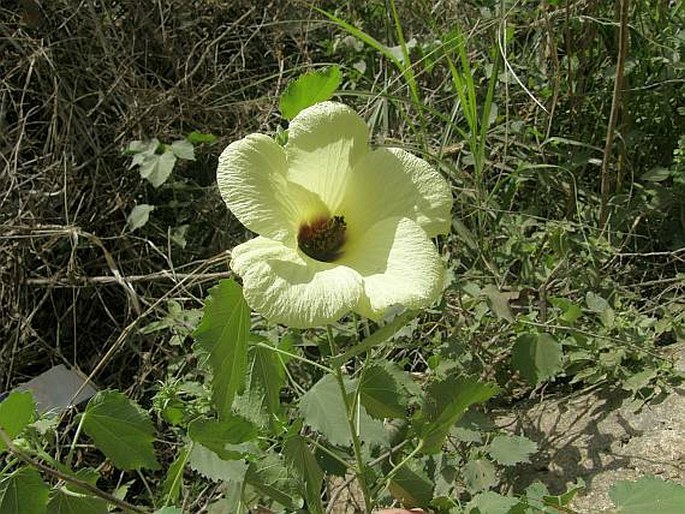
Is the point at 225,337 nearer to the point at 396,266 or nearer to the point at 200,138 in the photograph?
the point at 396,266

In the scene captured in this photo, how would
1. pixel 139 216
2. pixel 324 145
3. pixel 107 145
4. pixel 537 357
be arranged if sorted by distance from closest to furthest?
pixel 324 145 → pixel 537 357 → pixel 139 216 → pixel 107 145

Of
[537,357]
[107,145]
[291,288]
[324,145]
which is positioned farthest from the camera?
[107,145]

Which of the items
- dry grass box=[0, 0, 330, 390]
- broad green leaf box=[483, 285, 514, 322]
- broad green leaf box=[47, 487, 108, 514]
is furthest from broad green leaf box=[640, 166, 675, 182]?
broad green leaf box=[47, 487, 108, 514]

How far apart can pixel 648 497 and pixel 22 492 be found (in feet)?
2.55

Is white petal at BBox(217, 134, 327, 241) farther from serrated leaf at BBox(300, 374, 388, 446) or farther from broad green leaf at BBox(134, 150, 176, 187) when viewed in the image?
broad green leaf at BBox(134, 150, 176, 187)

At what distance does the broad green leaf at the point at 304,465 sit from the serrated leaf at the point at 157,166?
1.29m

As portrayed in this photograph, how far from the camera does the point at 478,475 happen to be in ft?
4.47

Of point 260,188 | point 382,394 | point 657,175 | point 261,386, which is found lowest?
point 657,175

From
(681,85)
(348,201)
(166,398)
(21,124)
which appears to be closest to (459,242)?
(681,85)

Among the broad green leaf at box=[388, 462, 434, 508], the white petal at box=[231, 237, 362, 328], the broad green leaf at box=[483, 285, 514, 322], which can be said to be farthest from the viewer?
the broad green leaf at box=[483, 285, 514, 322]

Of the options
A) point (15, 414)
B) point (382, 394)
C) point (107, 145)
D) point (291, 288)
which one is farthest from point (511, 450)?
point (107, 145)

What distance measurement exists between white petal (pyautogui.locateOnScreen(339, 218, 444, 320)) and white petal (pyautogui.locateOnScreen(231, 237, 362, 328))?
0.09 ft

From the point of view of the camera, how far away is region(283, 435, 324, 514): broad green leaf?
3.38 ft

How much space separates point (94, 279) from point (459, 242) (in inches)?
37.3
